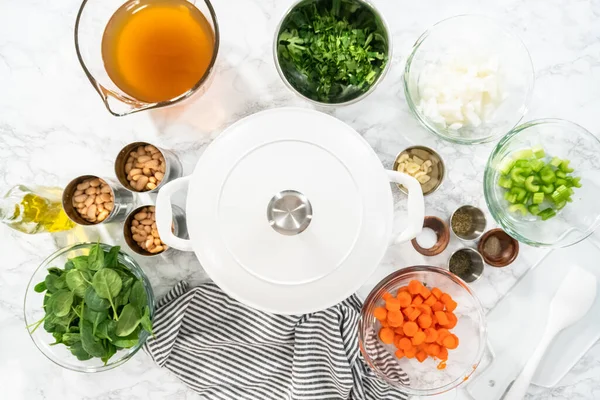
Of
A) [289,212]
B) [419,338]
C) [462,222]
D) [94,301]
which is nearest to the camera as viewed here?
[289,212]

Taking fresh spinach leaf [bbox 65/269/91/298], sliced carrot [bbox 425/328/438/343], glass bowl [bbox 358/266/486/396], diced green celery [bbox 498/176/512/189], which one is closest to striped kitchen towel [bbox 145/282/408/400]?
glass bowl [bbox 358/266/486/396]

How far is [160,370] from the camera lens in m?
1.25

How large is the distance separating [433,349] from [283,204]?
1.80 feet

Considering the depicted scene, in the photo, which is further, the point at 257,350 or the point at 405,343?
the point at 257,350

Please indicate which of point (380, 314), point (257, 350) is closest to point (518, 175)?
point (380, 314)

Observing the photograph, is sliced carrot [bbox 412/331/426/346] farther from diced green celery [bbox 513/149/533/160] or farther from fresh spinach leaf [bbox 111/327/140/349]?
fresh spinach leaf [bbox 111/327/140/349]

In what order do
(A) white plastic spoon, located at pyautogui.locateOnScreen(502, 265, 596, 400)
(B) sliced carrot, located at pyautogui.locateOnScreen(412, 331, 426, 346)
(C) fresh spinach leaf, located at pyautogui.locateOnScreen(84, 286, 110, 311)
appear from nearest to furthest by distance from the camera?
1. (C) fresh spinach leaf, located at pyautogui.locateOnScreen(84, 286, 110, 311)
2. (B) sliced carrot, located at pyautogui.locateOnScreen(412, 331, 426, 346)
3. (A) white plastic spoon, located at pyautogui.locateOnScreen(502, 265, 596, 400)

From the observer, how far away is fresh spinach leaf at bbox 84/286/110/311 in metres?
0.98

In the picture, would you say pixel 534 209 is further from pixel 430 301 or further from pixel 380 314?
pixel 380 314

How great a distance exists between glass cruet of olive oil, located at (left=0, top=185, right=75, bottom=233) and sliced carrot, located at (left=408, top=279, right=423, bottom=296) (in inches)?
32.2

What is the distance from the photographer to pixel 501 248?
122 cm

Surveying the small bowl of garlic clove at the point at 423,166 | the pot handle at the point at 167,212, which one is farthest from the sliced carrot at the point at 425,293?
the pot handle at the point at 167,212

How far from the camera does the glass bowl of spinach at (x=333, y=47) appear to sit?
106 centimetres

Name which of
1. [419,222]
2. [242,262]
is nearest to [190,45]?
[242,262]
